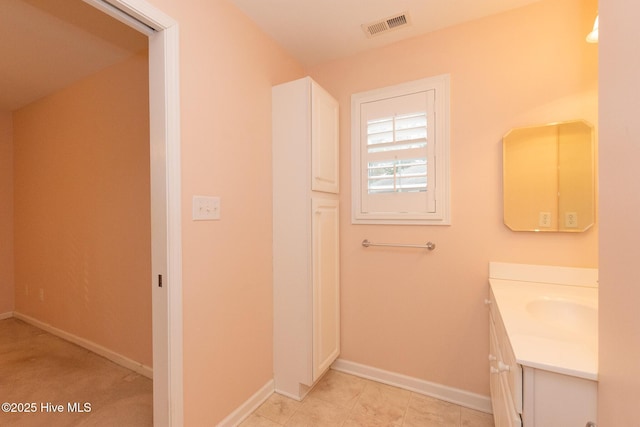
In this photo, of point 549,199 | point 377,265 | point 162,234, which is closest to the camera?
point 162,234

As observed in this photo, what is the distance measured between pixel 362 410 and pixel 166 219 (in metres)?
1.66

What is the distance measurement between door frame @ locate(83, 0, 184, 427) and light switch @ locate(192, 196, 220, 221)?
10 cm

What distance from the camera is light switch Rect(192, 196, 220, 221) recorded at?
4.62ft

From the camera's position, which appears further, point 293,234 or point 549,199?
point 293,234

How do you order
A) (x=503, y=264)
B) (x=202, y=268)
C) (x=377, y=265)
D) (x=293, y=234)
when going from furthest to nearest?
(x=377, y=265) < (x=293, y=234) < (x=503, y=264) < (x=202, y=268)

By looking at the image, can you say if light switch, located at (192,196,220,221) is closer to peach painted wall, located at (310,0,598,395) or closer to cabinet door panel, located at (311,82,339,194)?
cabinet door panel, located at (311,82,339,194)

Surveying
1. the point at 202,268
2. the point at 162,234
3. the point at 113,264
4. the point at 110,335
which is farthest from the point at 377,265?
the point at 110,335

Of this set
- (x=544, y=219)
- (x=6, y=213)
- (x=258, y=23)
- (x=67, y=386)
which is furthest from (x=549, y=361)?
(x=6, y=213)

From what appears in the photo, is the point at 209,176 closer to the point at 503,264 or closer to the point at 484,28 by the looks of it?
the point at 503,264

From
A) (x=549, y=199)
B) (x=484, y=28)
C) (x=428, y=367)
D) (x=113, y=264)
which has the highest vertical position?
(x=484, y=28)

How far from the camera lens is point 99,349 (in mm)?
2375

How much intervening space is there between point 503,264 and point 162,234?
76.0 inches

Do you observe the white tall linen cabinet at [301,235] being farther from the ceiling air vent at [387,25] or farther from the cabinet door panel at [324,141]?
the ceiling air vent at [387,25]

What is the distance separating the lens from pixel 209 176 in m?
1.49
